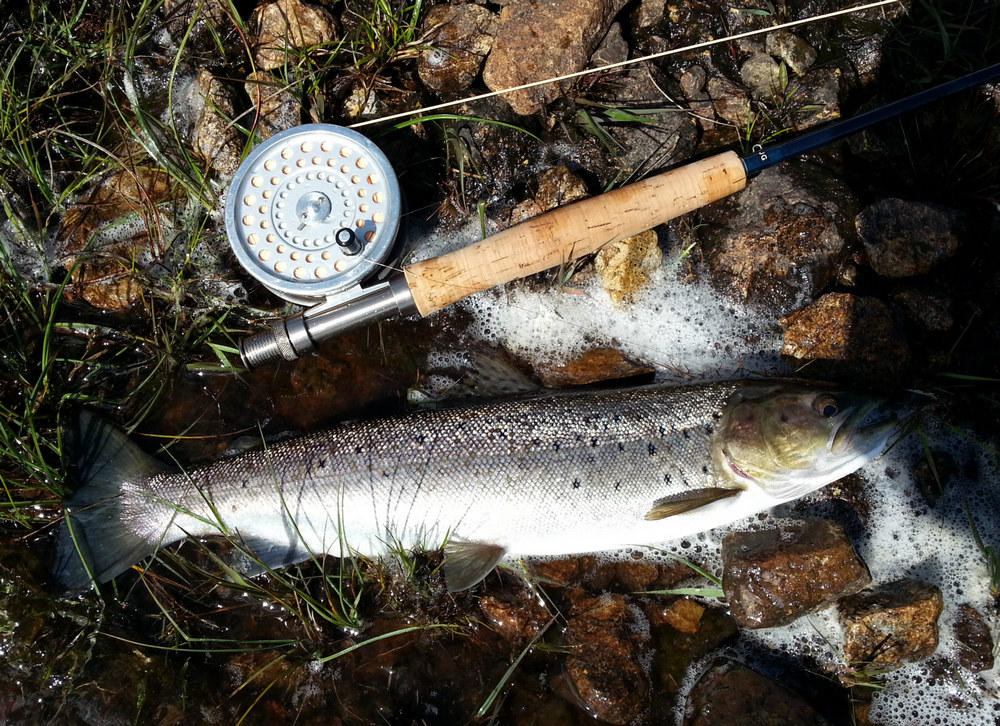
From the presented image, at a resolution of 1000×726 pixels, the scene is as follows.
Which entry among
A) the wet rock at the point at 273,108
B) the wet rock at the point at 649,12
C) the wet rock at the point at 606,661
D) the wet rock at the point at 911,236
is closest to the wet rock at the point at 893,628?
the wet rock at the point at 606,661

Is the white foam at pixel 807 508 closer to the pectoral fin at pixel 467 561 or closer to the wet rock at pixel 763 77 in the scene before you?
the pectoral fin at pixel 467 561

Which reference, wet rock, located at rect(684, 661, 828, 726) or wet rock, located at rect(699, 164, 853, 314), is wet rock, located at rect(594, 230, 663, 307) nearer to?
wet rock, located at rect(699, 164, 853, 314)

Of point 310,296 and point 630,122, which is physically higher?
point 630,122

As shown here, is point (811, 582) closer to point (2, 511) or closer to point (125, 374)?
point (125, 374)

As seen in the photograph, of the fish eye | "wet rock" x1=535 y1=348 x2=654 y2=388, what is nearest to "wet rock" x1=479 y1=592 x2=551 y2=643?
"wet rock" x1=535 y1=348 x2=654 y2=388

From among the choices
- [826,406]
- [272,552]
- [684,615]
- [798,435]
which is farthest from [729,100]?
[272,552]

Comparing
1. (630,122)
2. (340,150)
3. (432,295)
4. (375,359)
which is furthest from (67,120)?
(630,122)
